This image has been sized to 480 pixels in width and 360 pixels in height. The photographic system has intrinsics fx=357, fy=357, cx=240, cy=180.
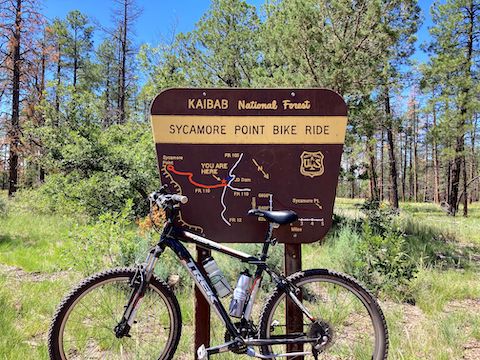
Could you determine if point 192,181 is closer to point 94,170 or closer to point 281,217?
point 281,217

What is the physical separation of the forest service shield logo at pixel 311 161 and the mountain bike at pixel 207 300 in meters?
0.40

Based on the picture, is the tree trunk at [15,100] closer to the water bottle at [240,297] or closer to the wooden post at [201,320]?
the wooden post at [201,320]

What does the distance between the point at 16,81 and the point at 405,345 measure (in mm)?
19494

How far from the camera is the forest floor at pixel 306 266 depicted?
2.73 m

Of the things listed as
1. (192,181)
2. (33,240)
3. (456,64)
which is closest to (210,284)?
(192,181)

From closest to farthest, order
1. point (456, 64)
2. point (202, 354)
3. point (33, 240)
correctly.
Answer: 1. point (202, 354)
2. point (33, 240)
3. point (456, 64)

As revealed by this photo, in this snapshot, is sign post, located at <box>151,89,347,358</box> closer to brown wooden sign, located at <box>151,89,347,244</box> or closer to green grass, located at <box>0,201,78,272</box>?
brown wooden sign, located at <box>151,89,347,244</box>

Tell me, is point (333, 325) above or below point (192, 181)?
below

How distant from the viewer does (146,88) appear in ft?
37.0

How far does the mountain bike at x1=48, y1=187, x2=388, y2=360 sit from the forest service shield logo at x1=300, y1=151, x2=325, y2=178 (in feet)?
1.32

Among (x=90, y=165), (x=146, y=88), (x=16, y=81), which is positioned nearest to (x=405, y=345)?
(x=90, y=165)

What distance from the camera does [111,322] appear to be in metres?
2.46

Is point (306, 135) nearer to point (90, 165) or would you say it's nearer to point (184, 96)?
point (184, 96)

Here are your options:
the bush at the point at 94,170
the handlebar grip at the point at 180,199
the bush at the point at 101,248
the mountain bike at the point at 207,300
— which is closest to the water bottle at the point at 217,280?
the mountain bike at the point at 207,300
